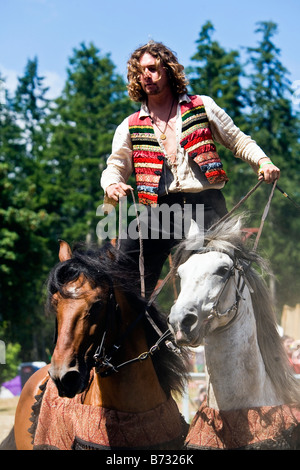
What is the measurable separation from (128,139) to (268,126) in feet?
82.1

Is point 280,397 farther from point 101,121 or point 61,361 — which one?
point 101,121

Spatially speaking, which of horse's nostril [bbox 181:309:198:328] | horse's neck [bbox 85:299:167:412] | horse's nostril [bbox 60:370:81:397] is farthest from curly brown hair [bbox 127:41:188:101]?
horse's nostril [bbox 60:370:81:397]

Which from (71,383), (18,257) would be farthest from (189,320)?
(18,257)

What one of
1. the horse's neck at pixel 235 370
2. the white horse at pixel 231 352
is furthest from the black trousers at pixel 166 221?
the horse's neck at pixel 235 370

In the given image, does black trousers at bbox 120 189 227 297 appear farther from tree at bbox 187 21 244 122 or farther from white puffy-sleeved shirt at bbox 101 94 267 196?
tree at bbox 187 21 244 122

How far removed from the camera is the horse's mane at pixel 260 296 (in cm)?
344

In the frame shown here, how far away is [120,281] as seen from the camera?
146 inches

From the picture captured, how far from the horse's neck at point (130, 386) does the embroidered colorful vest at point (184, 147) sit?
84cm

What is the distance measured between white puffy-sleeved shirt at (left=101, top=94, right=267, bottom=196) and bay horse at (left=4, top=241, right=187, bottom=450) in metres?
0.58

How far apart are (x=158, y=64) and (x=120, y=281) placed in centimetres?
150

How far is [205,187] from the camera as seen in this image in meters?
3.98

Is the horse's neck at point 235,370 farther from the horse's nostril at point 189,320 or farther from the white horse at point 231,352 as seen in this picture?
the horse's nostril at point 189,320

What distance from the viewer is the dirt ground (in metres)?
9.75

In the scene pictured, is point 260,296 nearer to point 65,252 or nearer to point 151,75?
point 65,252
